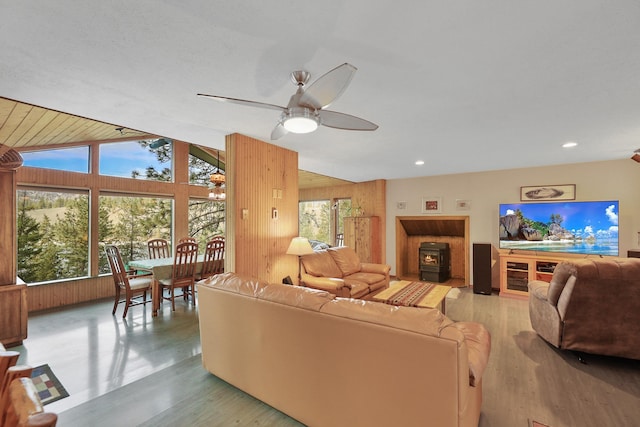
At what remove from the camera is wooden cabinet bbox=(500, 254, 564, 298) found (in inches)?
→ 185

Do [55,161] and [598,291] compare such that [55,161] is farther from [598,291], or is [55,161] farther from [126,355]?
[598,291]

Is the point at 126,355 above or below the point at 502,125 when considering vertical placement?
below

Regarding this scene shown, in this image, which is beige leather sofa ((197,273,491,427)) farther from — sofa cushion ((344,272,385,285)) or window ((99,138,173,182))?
window ((99,138,173,182))

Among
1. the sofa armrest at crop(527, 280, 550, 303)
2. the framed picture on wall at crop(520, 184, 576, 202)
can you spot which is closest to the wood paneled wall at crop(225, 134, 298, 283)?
the sofa armrest at crop(527, 280, 550, 303)

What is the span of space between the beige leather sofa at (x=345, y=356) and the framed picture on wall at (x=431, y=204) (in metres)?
4.63

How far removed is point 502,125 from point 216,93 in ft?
9.40

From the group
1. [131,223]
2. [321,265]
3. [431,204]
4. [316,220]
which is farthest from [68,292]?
[431,204]

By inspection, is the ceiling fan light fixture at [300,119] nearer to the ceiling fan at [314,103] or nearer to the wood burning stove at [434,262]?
the ceiling fan at [314,103]

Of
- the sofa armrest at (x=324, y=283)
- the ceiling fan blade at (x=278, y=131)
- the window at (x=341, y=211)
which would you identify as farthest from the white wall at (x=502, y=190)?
the ceiling fan blade at (x=278, y=131)

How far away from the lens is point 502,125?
9.61 feet

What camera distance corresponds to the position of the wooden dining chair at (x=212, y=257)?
4.50 m

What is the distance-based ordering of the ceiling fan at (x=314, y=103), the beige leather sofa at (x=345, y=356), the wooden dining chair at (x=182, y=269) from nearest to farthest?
the beige leather sofa at (x=345, y=356) < the ceiling fan at (x=314, y=103) < the wooden dining chair at (x=182, y=269)

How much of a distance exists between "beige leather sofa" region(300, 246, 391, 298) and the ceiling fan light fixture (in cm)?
240

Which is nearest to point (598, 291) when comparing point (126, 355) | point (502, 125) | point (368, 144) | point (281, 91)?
point (502, 125)
